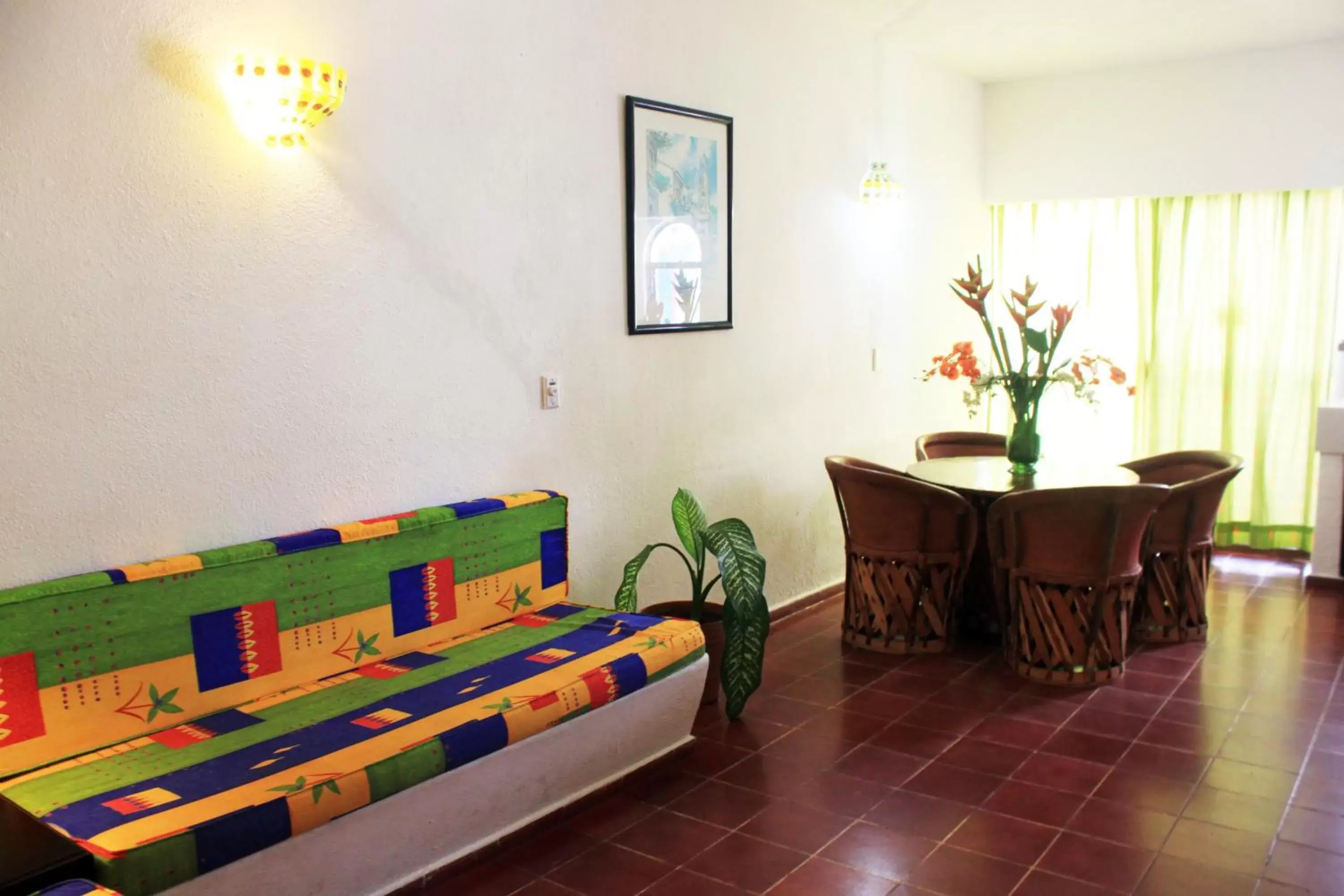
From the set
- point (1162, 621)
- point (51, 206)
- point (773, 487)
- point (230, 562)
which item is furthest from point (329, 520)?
point (1162, 621)

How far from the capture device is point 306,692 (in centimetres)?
265

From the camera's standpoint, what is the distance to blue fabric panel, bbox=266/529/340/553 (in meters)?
2.71

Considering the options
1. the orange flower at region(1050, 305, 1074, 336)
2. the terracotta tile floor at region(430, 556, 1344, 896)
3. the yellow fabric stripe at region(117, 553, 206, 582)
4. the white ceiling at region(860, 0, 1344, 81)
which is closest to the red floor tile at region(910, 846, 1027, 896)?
the terracotta tile floor at region(430, 556, 1344, 896)

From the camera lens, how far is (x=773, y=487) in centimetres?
467

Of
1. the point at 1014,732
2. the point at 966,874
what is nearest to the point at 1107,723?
the point at 1014,732

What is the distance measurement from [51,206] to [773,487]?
3.01 meters

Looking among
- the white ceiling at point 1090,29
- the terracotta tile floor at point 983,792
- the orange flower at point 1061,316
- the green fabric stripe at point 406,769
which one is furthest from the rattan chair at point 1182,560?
the green fabric stripe at point 406,769

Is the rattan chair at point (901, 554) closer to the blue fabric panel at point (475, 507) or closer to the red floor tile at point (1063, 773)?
the red floor tile at point (1063, 773)

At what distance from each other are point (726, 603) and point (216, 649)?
5.09 ft

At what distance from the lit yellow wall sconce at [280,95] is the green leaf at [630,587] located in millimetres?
1647

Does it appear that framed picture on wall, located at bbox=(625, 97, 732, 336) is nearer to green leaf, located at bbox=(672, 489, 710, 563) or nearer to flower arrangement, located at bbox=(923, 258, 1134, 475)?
green leaf, located at bbox=(672, 489, 710, 563)

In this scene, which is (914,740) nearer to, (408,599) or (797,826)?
(797,826)

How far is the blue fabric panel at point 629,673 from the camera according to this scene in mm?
2846

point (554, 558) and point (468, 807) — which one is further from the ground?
→ point (554, 558)
